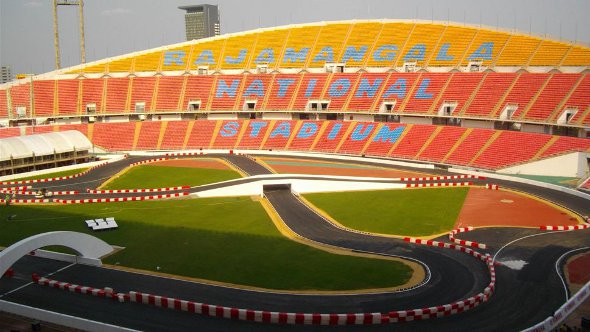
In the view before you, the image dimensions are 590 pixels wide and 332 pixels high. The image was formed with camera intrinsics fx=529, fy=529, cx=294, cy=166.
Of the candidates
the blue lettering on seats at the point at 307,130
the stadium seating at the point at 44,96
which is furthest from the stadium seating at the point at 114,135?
the blue lettering on seats at the point at 307,130

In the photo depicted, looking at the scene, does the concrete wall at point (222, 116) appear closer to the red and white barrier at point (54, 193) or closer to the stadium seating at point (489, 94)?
the stadium seating at point (489, 94)

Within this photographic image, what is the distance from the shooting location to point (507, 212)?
42750 mm

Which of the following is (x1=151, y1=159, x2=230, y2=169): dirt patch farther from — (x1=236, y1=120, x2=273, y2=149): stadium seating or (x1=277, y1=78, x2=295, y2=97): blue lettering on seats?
(x1=277, y1=78, x2=295, y2=97): blue lettering on seats

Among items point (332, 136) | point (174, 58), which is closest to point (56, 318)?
point (332, 136)

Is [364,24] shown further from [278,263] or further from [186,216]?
[278,263]

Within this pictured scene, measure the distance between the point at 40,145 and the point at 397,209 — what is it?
4296 cm

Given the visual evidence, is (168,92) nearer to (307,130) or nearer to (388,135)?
(307,130)

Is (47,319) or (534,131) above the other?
(534,131)

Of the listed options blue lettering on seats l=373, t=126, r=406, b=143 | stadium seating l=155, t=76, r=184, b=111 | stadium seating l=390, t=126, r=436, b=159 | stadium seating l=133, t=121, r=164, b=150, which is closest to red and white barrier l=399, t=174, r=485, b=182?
stadium seating l=390, t=126, r=436, b=159

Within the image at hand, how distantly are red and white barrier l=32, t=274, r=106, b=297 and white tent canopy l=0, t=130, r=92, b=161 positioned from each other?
35022mm

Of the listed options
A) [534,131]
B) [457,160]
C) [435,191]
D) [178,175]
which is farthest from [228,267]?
[534,131]

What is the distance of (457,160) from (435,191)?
1349 cm

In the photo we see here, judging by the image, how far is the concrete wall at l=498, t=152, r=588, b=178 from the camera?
54156 millimetres

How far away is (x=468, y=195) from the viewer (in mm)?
49031
